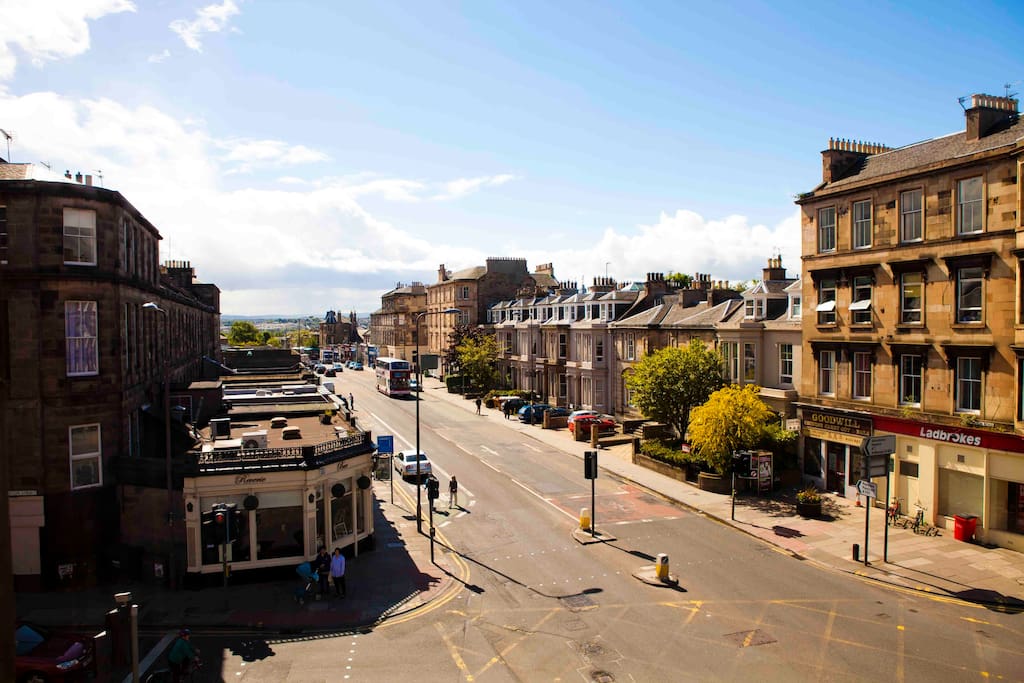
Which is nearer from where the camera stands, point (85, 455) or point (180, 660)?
point (180, 660)

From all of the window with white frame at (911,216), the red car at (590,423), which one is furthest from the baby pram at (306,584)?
the red car at (590,423)

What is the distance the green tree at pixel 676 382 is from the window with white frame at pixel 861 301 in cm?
942

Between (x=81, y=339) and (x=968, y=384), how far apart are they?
31.2 metres

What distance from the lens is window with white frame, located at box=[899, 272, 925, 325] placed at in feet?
89.3

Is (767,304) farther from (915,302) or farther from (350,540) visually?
(350,540)

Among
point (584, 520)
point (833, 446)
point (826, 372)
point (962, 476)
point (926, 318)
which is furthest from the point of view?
point (826, 372)

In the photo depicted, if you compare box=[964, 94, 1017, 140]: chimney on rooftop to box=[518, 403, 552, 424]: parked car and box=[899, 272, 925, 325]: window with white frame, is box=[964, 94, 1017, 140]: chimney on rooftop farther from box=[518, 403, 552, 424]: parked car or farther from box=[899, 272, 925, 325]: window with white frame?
box=[518, 403, 552, 424]: parked car

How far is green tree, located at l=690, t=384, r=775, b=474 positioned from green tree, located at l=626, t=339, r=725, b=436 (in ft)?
19.3

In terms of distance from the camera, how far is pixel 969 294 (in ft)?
83.6

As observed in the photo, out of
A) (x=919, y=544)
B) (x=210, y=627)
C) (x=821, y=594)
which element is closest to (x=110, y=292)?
(x=210, y=627)

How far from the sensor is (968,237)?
25234 millimetres

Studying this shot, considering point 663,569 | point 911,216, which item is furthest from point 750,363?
point 663,569

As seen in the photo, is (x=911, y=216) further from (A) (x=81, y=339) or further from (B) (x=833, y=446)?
(A) (x=81, y=339)

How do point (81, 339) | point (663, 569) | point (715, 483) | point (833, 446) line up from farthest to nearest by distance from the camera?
point (715, 483) < point (833, 446) < point (81, 339) < point (663, 569)
